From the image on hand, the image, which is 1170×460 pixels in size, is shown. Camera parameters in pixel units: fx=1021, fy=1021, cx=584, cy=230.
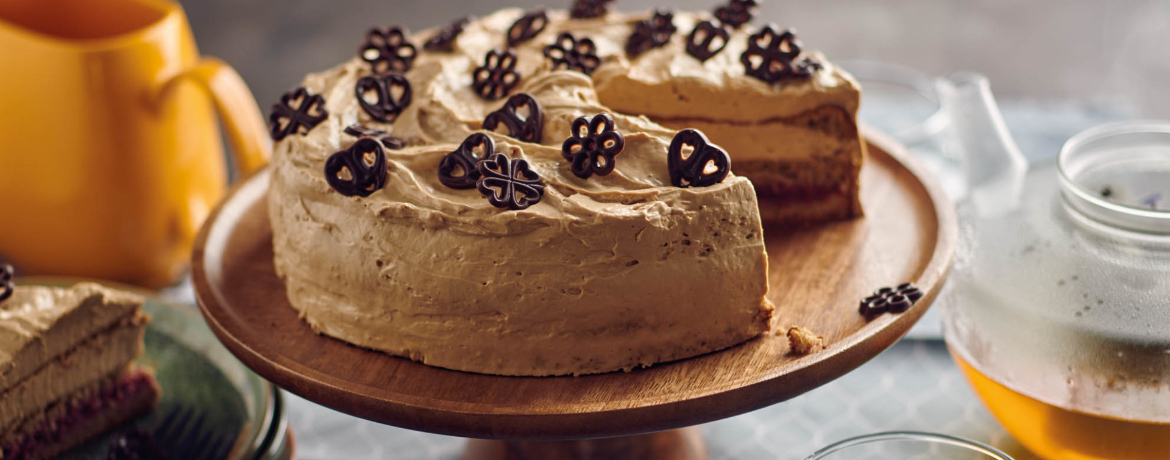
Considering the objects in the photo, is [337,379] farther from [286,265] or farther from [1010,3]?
[1010,3]

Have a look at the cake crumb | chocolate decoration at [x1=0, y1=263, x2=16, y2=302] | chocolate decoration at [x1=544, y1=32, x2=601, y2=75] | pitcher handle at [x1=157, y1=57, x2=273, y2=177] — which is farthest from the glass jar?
chocolate decoration at [x1=0, y1=263, x2=16, y2=302]

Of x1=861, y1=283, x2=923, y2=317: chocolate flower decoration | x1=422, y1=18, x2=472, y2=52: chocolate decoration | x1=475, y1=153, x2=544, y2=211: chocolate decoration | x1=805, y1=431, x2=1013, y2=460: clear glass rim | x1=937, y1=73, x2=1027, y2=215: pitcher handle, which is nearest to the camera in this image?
x1=805, y1=431, x2=1013, y2=460: clear glass rim

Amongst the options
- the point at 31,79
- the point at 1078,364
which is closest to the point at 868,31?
the point at 1078,364

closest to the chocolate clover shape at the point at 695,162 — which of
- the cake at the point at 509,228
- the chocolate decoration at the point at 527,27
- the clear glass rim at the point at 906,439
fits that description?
the cake at the point at 509,228

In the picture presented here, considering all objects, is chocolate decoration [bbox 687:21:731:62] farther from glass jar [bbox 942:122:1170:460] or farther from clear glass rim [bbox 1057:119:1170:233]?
clear glass rim [bbox 1057:119:1170:233]

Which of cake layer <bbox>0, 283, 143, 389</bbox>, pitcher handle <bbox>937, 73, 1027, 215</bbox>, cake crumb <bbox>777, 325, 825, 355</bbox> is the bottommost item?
cake layer <bbox>0, 283, 143, 389</bbox>

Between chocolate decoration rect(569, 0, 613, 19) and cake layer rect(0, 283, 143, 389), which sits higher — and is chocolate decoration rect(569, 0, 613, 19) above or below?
above
